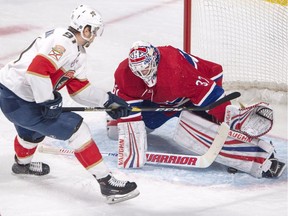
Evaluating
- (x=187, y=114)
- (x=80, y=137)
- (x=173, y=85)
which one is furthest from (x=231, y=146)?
(x=80, y=137)

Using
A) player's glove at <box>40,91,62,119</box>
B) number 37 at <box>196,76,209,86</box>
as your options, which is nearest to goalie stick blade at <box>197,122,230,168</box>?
number 37 at <box>196,76,209,86</box>

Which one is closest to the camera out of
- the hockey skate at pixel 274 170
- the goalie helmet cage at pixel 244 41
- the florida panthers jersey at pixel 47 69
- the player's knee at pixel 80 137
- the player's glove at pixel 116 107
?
the florida panthers jersey at pixel 47 69

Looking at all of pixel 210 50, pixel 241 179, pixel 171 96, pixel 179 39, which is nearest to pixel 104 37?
pixel 179 39

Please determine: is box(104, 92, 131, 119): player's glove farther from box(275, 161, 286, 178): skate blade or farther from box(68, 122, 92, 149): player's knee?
box(275, 161, 286, 178): skate blade

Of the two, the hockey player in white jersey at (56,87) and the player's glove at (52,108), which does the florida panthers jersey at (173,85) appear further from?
the player's glove at (52,108)

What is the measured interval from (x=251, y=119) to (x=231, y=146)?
142 millimetres

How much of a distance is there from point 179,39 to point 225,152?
1.67 m

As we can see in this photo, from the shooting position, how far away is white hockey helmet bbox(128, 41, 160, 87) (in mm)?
3074

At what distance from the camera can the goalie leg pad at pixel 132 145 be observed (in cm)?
316

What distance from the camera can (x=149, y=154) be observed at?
3.21 meters

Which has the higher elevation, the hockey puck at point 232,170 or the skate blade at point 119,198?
the hockey puck at point 232,170

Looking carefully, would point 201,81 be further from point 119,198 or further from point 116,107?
point 119,198

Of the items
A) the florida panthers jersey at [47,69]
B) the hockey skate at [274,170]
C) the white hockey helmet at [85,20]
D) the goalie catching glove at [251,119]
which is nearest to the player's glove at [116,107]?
the florida panthers jersey at [47,69]

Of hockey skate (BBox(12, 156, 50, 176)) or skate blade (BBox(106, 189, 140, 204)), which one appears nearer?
skate blade (BBox(106, 189, 140, 204))
